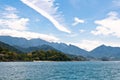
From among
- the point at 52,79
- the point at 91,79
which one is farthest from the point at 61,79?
the point at 91,79

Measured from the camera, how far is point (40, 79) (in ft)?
254

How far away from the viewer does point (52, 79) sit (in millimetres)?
78812

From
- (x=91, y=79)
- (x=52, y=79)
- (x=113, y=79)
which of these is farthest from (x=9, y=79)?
(x=113, y=79)

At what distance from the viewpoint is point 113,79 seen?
78.0m

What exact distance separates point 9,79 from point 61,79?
52.0ft

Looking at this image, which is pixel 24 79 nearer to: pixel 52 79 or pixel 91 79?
pixel 52 79

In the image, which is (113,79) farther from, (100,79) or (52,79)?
(52,79)

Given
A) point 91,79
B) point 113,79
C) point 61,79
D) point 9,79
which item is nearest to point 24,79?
point 9,79

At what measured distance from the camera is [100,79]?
78625 millimetres

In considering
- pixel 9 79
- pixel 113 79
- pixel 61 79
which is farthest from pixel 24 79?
pixel 113 79

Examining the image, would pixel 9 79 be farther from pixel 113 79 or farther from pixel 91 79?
pixel 113 79

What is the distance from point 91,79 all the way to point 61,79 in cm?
933

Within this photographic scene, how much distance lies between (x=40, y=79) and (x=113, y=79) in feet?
73.1

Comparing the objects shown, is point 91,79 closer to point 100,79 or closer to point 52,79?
point 100,79
